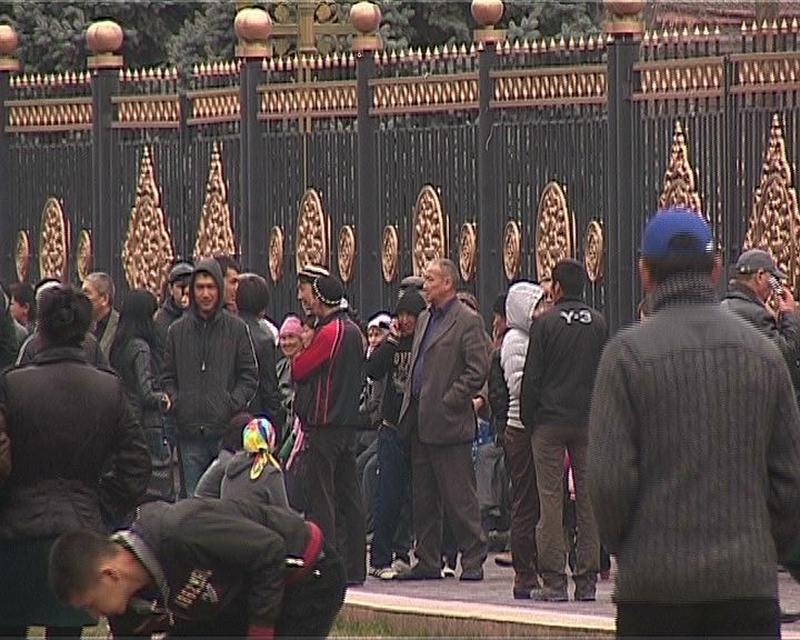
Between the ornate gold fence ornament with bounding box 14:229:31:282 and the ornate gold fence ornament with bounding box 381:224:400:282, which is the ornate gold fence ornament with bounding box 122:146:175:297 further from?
the ornate gold fence ornament with bounding box 381:224:400:282

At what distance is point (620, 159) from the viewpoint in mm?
15914

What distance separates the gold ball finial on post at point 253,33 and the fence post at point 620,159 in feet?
12.5

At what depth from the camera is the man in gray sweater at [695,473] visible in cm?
721

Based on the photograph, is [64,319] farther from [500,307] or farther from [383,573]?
[500,307]

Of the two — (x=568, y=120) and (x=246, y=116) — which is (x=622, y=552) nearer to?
(x=568, y=120)

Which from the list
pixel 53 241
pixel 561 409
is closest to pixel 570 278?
pixel 561 409

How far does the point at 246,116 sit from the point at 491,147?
2.65m

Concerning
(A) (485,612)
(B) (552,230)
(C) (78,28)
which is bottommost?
(A) (485,612)

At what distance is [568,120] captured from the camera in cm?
1653

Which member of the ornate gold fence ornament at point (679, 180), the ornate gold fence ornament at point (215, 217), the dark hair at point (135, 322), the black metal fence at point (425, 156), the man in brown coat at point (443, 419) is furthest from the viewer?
the ornate gold fence ornament at point (215, 217)

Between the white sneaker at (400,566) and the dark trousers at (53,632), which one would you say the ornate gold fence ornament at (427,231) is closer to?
the white sneaker at (400,566)

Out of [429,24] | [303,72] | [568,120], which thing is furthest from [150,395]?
[429,24]

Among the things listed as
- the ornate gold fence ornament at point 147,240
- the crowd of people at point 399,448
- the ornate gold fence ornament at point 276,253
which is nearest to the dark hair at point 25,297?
the crowd of people at point 399,448

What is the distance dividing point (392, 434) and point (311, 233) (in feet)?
13.5
